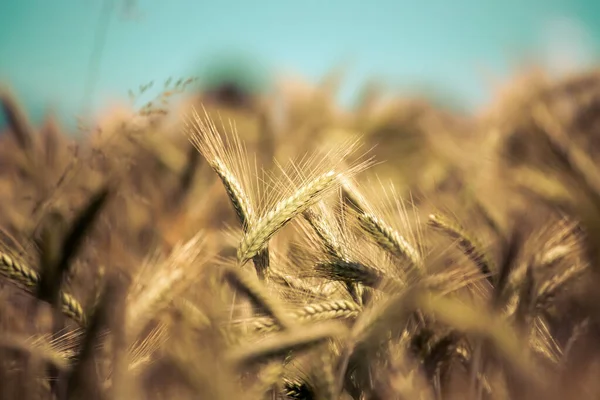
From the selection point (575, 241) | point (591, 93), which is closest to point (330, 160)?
point (575, 241)

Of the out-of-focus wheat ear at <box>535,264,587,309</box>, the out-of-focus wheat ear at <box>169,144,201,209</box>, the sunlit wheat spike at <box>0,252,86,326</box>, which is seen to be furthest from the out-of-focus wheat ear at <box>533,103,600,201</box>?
the out-of-focus wheat ear at <box>169,144,201,209</box>

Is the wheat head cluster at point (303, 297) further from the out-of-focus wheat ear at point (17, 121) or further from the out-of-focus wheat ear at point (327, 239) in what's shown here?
the out-of-focus wheat ear at point (17, 121)

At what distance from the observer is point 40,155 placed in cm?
218

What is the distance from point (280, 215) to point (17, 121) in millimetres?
1645

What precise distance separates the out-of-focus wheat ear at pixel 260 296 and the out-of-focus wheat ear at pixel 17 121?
1.70m

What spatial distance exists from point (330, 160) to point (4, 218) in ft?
4.07

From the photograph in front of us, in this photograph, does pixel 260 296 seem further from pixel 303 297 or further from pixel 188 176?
pixel 188 176

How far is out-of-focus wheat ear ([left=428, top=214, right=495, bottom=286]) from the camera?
104 cm

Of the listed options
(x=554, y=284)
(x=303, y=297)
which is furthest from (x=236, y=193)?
(x=554, y=284)

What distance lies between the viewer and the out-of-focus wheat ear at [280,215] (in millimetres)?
991

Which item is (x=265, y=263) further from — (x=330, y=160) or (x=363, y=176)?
(x=363, y=176)

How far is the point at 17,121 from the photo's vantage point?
215cm

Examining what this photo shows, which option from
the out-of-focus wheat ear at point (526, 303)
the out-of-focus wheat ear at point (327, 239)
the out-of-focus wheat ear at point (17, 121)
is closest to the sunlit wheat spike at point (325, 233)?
the out-of-focus wheat ear at point (327, 239)

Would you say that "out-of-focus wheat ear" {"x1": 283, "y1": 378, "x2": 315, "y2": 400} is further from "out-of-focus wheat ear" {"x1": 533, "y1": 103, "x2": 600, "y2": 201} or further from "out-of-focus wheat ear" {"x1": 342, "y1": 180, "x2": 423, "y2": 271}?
"out-of-focus wheat ear" {"x1": 533, "y1": 103, "x2": 600, "y2": 201}
